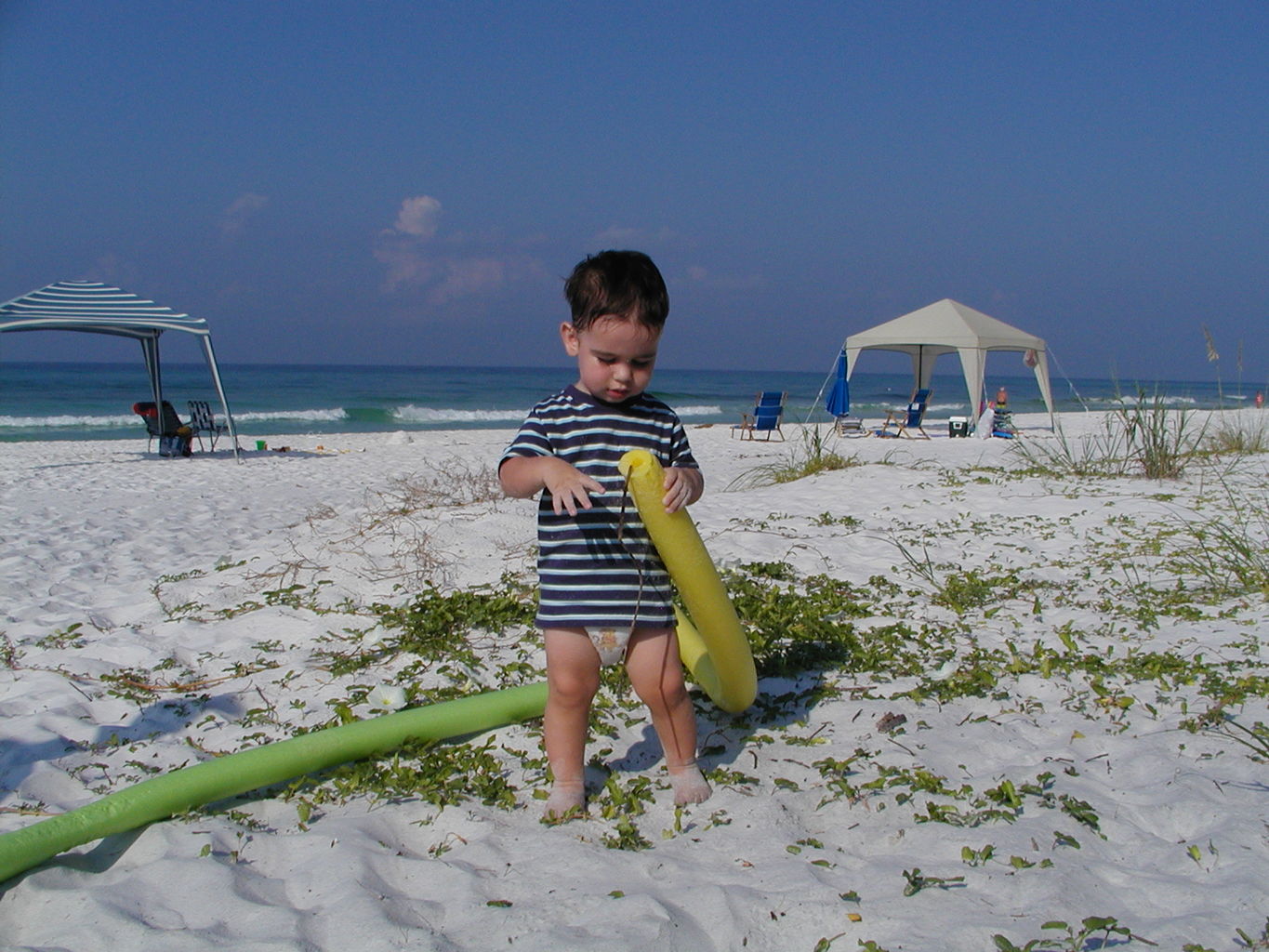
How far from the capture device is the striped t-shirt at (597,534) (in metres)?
2.38

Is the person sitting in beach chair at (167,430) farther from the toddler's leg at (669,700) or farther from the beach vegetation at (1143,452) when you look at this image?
the toddler's leg at (669,700)

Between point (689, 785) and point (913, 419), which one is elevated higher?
point (913, 419)

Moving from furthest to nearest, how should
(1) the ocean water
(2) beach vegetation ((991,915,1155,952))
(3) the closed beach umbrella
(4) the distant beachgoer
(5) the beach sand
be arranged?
(1) the ocean water
(3) the closed beach umbrella
(4) the distant beachgoer
(5) the beach sand
(2) beach vegetation ((991,915,1155,952))

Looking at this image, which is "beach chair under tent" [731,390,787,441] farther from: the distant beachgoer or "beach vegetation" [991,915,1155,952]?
"beach vegetation" [991,915,1155,952]

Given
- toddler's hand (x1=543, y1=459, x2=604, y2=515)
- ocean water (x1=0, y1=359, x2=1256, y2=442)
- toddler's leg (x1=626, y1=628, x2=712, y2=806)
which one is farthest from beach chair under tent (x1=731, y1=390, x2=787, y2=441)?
toddler's hand (x1=543, y1=459, x2=604, y2=515)

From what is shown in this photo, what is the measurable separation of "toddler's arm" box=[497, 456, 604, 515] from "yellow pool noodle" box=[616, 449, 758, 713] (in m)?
0.11

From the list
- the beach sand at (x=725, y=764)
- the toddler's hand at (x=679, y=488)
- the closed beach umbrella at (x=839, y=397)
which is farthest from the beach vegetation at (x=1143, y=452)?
the closed beach umbrella at (x=839, y=397)

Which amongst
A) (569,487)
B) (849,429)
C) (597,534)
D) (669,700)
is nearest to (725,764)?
(669,700)

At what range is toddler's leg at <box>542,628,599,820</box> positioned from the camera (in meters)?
2.40

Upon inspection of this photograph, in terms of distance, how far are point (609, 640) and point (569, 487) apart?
0.44m

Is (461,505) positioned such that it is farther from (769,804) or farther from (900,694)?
(769,804)

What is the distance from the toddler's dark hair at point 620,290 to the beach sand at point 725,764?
1.27 metres

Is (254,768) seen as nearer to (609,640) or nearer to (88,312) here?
(609,640)

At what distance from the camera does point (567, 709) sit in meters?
2.47
